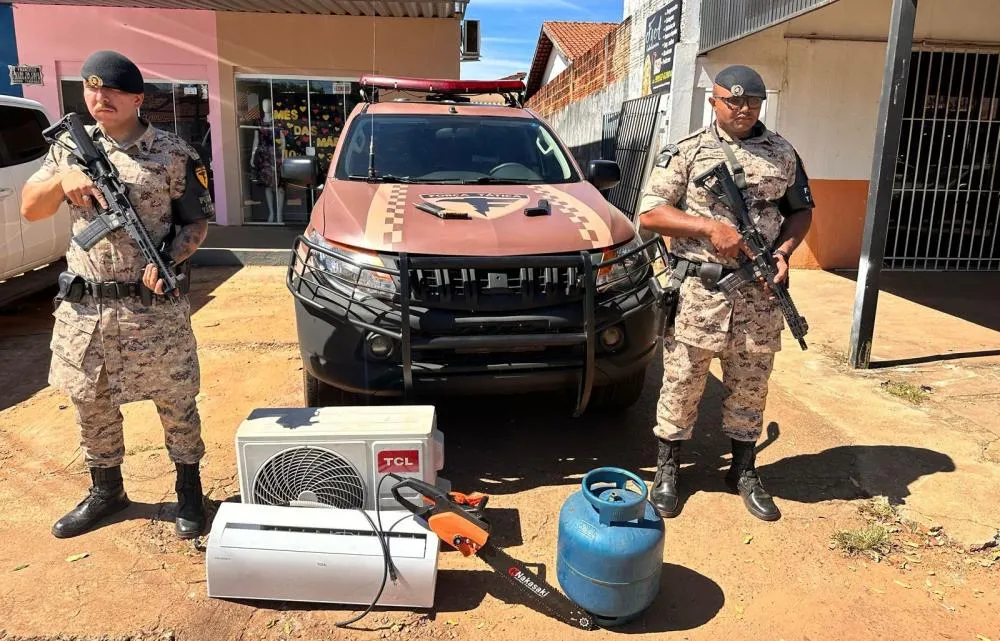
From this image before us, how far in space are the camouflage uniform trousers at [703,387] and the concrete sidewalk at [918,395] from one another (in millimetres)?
724

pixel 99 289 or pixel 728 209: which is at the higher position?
pixel 728 209

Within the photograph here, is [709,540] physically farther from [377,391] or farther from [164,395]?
[164,395]

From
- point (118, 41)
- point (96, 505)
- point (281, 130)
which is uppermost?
point (118, 41)

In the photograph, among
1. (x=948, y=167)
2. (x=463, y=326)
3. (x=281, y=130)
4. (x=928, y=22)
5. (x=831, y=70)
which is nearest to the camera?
(x=463, y=326)

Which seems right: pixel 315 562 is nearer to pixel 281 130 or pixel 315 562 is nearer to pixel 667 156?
pixel 667 156

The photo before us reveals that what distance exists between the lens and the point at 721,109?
3004mm

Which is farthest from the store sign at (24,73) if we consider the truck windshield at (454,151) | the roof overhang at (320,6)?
the truck windshield at (454,151)

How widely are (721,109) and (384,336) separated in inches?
67.6

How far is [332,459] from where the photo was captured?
276 cm

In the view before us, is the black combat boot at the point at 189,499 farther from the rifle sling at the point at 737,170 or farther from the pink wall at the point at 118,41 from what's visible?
the pink wall at the point at 118,41

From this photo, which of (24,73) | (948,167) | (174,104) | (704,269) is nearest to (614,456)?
(704,269)

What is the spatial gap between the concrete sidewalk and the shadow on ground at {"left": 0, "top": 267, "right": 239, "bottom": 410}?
487cm

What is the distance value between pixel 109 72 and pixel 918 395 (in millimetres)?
4817

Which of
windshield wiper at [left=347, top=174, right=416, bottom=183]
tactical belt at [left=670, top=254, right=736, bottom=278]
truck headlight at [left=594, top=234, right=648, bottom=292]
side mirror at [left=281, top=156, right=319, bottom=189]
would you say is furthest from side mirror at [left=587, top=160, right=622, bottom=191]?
side mirror at [left=281, top=156, right=319, bottom=189]
